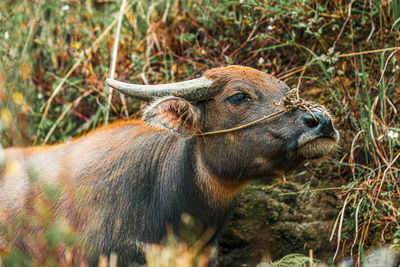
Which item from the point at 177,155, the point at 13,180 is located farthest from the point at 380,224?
the point at 13,180

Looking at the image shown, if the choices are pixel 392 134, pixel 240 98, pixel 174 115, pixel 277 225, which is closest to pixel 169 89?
pixel 174 115

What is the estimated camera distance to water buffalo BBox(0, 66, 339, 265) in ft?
11.5

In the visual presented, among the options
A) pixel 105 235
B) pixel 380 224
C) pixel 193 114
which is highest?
pixel 193 114

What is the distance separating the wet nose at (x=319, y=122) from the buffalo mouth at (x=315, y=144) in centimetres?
4

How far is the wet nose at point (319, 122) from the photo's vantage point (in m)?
3.38

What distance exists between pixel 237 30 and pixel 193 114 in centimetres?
245

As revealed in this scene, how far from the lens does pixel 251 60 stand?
564 cm

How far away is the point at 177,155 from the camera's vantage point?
3.91 m

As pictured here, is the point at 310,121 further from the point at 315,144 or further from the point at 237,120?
the point at 237,120

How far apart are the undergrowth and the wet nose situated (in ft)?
4.41

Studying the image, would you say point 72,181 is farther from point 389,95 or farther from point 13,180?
point 389,95

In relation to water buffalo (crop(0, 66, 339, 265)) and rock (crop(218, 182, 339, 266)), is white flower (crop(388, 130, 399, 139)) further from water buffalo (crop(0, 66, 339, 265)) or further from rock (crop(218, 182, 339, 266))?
water buffalo (crop(0, 66, 339, 265))

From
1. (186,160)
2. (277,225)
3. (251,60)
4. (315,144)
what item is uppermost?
(251,60)

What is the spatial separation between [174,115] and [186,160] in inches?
15.0
